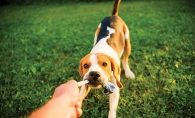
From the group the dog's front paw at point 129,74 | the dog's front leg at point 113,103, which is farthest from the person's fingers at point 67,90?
the dog's front paw at point 129,74

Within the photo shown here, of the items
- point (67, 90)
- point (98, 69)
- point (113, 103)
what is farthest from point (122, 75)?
point (67, 90)

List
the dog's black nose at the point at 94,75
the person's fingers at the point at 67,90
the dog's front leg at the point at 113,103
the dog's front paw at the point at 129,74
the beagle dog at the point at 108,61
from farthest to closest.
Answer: the dog's front paw at the point at 129,74 → the dog's front leg at the point at 113,103 → the beagle dog at the point at 108,61 → the dog's black nose at the point at 94,75 → the person's fingers at the point at 67,90

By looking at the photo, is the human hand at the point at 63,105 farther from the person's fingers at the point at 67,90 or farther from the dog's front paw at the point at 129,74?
the dog's front paw at the point at 129,74

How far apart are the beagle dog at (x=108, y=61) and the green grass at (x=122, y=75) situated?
0.29 m

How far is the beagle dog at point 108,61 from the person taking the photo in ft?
11.1

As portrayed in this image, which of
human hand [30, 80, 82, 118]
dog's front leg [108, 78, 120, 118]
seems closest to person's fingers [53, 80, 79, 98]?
human hand [30, 80, 82, 118]

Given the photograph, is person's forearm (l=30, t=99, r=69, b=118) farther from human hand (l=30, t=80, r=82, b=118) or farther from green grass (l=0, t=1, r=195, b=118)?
green grass (l=0, t=1, r=195, b=118)

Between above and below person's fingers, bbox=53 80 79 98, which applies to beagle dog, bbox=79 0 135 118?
below

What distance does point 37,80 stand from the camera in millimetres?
4945

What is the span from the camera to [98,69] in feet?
11.2

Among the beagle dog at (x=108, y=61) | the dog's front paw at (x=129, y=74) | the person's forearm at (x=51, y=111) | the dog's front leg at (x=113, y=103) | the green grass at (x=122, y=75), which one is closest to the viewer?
the person's forearm at (x=51, y=111)

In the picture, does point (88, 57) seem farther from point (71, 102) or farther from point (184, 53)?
point (184, 53)

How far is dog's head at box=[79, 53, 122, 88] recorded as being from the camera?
3.30 metres

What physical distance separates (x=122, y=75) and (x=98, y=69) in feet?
6.07
